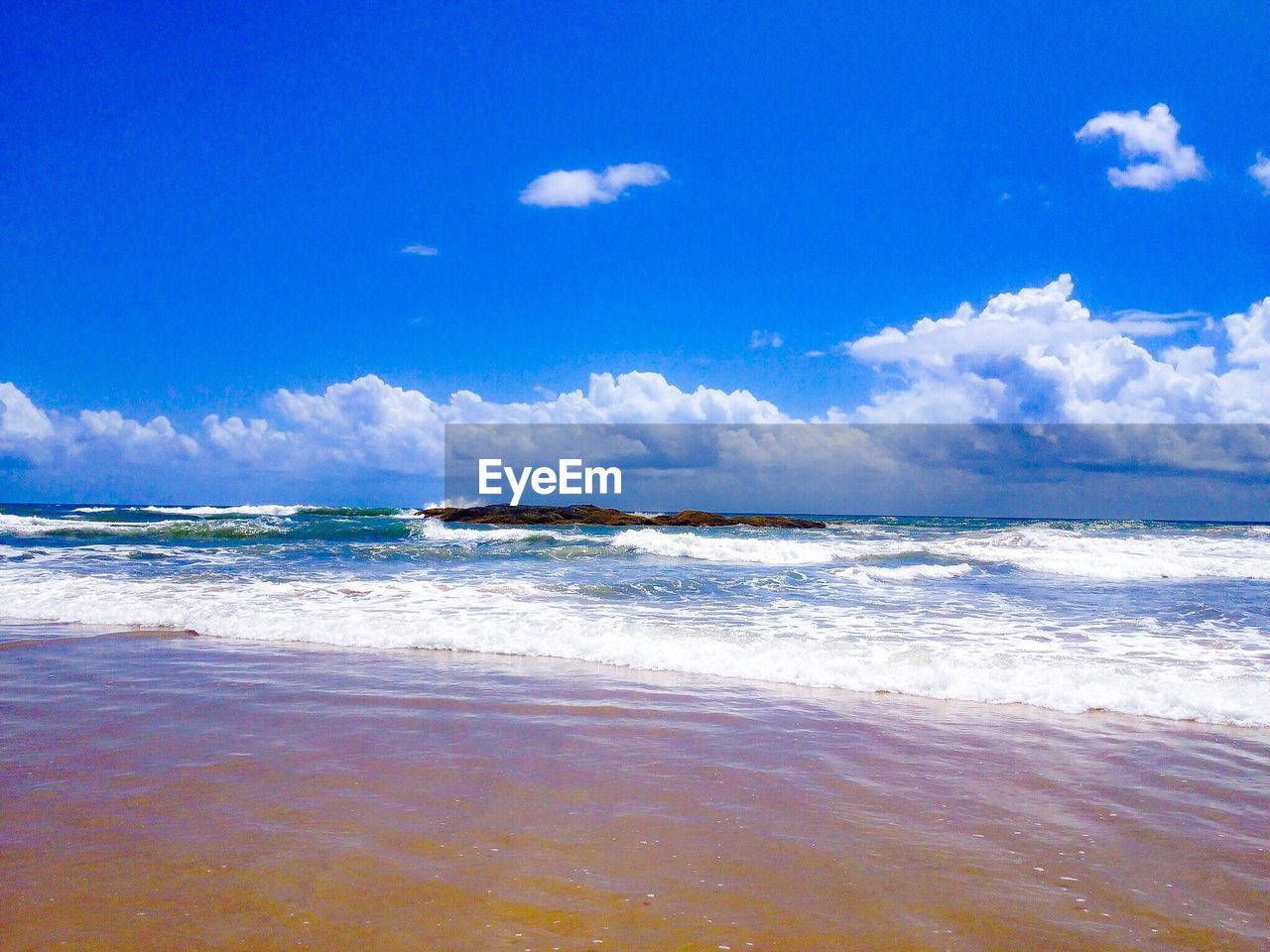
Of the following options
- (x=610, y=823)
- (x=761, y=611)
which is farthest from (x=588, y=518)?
(x=610, y=823)

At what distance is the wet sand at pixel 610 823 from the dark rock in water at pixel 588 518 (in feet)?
92.0

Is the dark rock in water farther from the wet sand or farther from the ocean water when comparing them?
the wet sand

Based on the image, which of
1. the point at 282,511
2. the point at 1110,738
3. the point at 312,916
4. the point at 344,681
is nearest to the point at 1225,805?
the point at 1110,738

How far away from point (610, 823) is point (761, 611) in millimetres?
6698

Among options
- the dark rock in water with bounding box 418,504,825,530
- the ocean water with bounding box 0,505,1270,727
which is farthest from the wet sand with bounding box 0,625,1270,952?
the dark rock in water with bounding box 418,504,825,530

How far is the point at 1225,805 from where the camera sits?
3746mm

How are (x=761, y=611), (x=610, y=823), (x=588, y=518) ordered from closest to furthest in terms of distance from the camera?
(x=610, y=823), (x=761, y=611), (x=588, y=518)

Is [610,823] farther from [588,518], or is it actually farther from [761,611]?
[588,518]

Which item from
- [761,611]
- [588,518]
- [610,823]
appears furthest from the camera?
[588,518]

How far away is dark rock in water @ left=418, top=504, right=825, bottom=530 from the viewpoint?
33.8 m

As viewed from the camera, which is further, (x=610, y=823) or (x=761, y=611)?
(x=761, y=611)

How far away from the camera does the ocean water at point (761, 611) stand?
6324mm

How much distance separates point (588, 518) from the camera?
3369 cm

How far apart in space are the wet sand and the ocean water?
818 millimetres
